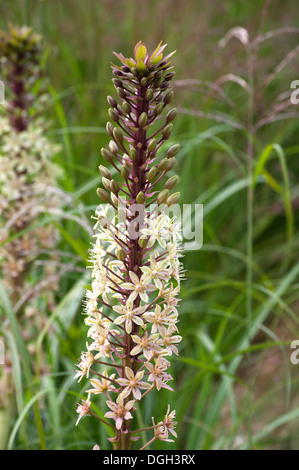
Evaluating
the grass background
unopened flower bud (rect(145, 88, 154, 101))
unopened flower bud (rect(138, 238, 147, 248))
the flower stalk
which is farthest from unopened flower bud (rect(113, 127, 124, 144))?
the grass background

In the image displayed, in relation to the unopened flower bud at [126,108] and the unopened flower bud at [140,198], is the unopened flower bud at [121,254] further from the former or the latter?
the unopened flower bud at [126,108]

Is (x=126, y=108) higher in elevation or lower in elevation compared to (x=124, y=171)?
higher

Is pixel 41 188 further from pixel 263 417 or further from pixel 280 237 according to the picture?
pixel 280 237

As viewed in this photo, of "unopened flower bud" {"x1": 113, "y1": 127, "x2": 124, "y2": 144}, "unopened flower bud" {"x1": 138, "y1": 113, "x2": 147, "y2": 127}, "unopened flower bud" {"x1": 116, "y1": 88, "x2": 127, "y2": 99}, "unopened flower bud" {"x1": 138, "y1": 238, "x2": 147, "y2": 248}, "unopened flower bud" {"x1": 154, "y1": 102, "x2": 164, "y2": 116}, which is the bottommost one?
"unopened flower bud" {"x1": 138, "y1": 238, "x2": 147, "y2": 248}

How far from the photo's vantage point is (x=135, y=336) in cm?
117

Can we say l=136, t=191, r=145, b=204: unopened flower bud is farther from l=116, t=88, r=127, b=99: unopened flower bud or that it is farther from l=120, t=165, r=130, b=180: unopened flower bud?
l=116, t=88, r=127, b=99: unopened flower bud

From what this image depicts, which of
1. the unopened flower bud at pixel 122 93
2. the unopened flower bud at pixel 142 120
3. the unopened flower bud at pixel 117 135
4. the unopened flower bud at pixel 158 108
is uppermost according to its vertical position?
the unopened flower bud at pixel 122 93

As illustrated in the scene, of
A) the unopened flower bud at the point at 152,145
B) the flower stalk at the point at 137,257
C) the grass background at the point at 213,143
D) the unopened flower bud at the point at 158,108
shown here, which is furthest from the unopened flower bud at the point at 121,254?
the grass background at the point at 213,143

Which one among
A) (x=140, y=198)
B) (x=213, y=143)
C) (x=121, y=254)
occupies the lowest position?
(x=121, y=254)

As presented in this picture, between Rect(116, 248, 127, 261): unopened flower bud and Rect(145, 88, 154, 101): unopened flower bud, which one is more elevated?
Rect(145, 88, 154, 101): unopened flower bud

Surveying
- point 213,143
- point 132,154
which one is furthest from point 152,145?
point 213,143

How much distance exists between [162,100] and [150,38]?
10.4 ft

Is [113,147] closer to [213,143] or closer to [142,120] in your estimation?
[142,120]
